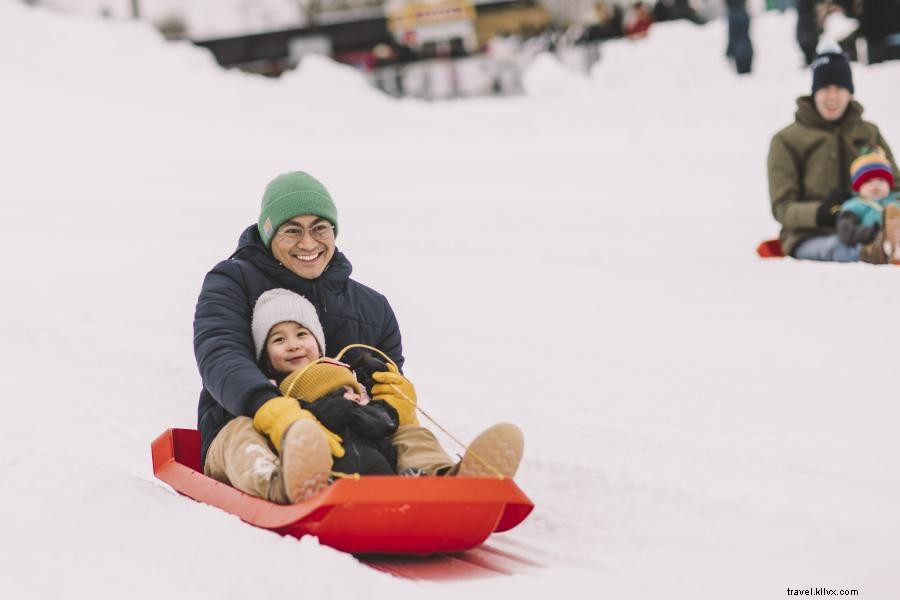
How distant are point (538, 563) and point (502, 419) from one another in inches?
57.7

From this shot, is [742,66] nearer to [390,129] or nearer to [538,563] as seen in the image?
[390,129]

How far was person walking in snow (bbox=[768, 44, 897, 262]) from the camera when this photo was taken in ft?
20.6

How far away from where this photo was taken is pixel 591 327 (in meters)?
5.82

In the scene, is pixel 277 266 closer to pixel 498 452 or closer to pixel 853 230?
pixel 498 452

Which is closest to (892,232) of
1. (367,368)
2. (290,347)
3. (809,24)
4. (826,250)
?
(826,250)

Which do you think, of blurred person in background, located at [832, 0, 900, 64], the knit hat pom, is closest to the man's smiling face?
the knit hat pom

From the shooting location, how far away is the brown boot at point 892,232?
577 cm

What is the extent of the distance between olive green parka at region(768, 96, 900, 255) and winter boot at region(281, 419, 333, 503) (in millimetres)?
3915

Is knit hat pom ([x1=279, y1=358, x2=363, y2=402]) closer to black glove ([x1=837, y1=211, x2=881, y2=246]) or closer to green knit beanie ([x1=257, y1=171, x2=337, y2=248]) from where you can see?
green knit beanie ([x1=257, y1=171, x2=337, y2=248])

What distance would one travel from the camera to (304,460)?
3014mm

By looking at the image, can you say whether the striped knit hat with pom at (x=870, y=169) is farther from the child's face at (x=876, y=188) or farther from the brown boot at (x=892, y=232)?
the brown boot at (x=892, y=232)

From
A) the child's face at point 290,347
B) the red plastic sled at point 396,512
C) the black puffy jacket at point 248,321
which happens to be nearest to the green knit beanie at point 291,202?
the black puffy jacket at point 248,321

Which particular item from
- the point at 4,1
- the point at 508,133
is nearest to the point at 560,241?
the point at 508,133

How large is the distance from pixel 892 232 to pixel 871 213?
0.51 ft
